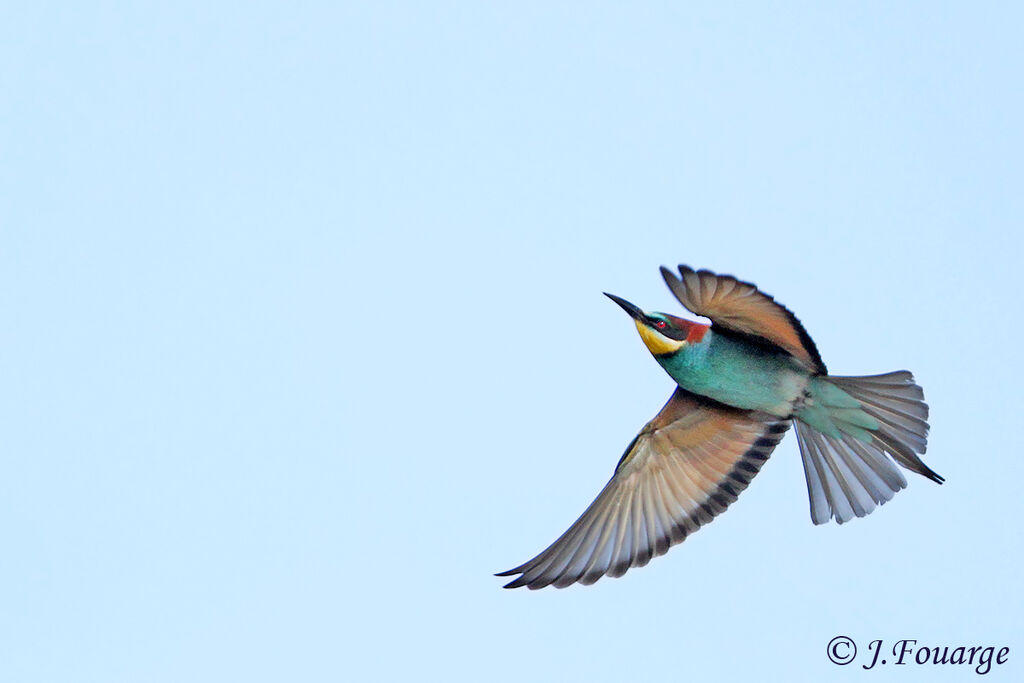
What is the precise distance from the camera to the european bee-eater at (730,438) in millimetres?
5359

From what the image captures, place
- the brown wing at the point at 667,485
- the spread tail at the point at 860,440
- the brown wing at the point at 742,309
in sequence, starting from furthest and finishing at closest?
the brown wing at the point at 667,485, the spread tail at the point at 860,440, the brown wing at the point at 742,309

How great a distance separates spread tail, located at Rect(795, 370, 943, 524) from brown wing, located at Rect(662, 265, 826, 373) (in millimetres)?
213

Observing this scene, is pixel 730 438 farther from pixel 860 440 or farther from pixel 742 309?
pixel 742 309

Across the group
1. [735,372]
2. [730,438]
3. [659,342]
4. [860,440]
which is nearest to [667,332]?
[659,342]

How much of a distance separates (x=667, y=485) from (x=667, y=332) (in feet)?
2.68

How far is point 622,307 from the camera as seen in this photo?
5484 millimetres

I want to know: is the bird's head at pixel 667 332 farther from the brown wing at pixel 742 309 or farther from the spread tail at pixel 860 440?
the spread tail at pixel 860 440

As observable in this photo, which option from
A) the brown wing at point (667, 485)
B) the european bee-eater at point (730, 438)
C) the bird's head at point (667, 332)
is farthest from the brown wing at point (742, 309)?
the brown wing at point (667, 485)

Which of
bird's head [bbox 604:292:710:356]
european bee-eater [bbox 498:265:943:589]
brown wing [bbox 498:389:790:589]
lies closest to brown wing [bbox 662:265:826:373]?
european bee-eater [bbox 498:265:943:589]

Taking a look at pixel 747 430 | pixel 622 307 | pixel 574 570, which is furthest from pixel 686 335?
pixel 574 570

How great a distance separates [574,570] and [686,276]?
1517mm

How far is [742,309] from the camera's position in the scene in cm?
505

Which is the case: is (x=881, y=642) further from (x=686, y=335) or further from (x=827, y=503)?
(x=686, y=335)

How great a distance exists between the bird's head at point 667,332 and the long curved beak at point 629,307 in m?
0.02
